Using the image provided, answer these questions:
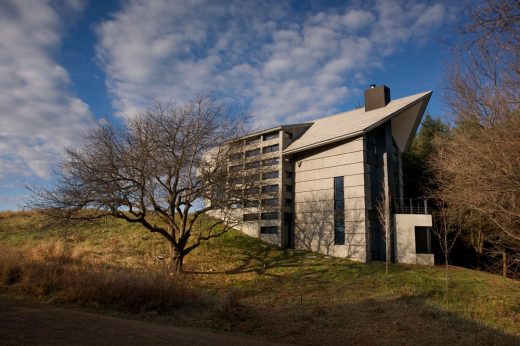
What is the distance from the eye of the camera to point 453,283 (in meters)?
18.1

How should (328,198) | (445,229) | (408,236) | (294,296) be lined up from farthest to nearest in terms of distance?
(328,198), (408,236), (445,229), (294,296)

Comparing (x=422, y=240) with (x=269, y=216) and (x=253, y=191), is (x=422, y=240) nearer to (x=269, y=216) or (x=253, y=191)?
(x=269, y=216)

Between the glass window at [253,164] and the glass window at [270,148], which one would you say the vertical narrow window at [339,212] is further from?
the glass window at [253,164]

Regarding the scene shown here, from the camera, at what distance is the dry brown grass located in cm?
1136

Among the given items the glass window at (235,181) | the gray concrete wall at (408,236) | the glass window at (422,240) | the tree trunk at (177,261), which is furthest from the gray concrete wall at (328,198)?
the tree trunk at (177,261)

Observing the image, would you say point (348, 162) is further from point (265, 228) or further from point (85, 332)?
point (85, 332)

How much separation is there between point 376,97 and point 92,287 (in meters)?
24.7

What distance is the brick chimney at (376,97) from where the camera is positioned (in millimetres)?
29625

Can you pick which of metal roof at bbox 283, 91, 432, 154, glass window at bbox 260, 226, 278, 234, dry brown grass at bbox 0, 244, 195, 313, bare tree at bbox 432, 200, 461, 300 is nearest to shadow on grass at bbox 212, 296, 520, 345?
dry brown grass at bbox 0, 244, 195, 313

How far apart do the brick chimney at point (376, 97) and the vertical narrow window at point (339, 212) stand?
7.24 metres

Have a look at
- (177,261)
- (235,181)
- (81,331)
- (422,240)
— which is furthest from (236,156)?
(81,331)

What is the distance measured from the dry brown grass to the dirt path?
1362mm

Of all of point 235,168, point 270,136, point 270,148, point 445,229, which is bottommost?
point 445,229

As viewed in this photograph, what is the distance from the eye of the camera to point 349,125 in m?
27.6
